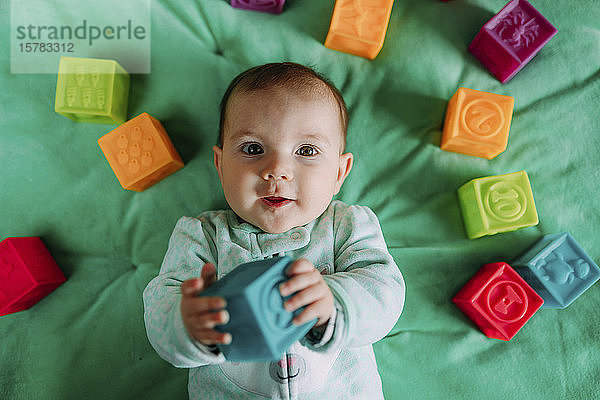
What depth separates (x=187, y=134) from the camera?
46.5 inches

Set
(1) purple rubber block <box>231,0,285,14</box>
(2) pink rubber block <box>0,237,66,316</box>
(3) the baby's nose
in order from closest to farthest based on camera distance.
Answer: (3) the baby's nose
(2) pink rubber block <box>0,237,66,316</box>
(1) purple rubber block <box>231,0,285,14</box>

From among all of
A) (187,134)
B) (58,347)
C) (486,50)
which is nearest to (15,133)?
(187,134)

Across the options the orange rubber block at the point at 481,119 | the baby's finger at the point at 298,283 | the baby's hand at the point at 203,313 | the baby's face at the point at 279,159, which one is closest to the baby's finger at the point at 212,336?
the baby's hand at the point at 203,313

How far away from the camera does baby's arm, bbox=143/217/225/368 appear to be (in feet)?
2.41

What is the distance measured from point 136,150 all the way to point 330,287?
0.61m

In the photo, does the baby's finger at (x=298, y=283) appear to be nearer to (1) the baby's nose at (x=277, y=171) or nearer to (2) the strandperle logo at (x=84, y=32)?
(1) the baby's nose at (x=277, y=171)

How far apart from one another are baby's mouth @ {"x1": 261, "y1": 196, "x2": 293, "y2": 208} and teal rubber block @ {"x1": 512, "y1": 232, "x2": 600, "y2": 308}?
2.00 feet

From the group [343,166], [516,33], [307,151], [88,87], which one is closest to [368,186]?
[343,166]

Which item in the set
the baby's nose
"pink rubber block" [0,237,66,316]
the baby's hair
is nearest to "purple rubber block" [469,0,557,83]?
→ the baby's hair

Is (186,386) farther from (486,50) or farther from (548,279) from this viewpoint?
(486,50)

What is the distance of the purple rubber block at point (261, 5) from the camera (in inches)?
46.6

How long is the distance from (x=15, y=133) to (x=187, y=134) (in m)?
0.45

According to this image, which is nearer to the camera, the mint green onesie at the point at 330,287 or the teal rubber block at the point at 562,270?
the mint green onesie at the point at 330,287

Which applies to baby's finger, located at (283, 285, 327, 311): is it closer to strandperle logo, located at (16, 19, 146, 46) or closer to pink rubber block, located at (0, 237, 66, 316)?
pink rubber block, located at (0, 237, 66, 316)
